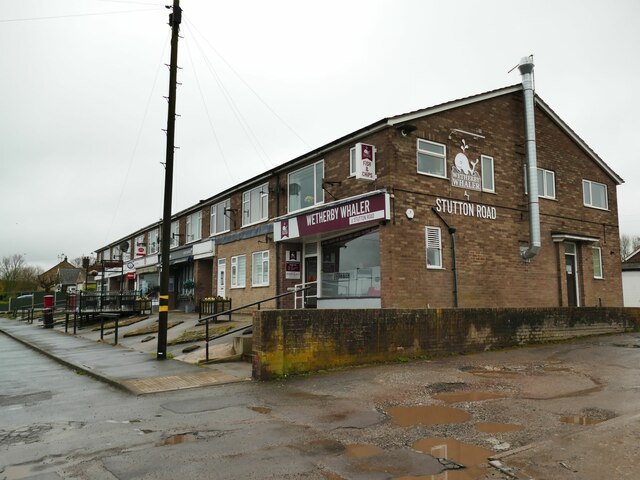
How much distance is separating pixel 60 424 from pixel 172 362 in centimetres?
522

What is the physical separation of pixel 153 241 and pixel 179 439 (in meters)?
32.5

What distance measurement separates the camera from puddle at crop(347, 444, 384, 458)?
5.31 metres

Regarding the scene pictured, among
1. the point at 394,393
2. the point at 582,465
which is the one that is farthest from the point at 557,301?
the point at 582,465

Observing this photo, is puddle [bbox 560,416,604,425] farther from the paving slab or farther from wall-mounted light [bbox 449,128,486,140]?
wall-mounted light [bbox 449,128,486,140]

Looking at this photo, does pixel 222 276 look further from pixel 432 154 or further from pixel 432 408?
pixel 432 408

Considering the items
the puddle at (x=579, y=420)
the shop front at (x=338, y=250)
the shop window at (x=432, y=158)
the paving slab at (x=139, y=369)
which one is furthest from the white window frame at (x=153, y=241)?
the puddle at (x=579, y=420)

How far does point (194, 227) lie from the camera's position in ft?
96.0

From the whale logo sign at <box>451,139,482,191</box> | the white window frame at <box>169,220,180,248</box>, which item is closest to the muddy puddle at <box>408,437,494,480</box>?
the whale logo sign at <box>451,139,482,191</box>

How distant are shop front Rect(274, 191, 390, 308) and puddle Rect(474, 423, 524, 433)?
8318mm

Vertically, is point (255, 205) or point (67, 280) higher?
point (255, 205)

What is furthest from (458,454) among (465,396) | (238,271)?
(238,271)

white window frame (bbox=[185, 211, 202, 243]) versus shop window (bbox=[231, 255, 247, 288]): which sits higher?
white window frame (bbox=[185, 211, 202, 243])

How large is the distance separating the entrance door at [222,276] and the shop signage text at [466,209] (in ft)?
38.3

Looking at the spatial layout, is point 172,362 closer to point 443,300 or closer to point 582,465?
point 443,300
